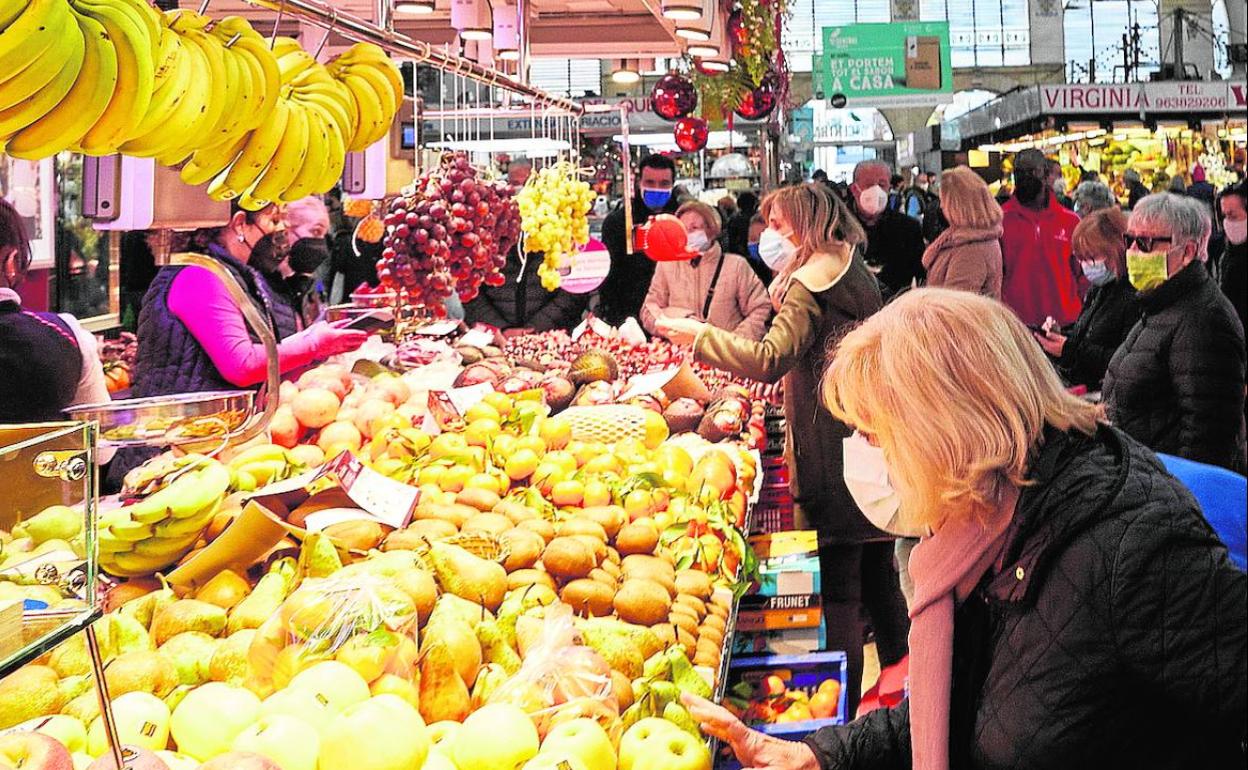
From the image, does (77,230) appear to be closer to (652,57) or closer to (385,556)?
(652,57)

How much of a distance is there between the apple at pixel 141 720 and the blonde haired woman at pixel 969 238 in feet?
17.6

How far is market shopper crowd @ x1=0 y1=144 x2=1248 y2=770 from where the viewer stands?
1641mm

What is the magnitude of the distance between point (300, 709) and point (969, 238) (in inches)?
216

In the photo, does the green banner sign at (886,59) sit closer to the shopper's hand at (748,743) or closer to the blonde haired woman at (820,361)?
the blonde haired woman at (820,361)

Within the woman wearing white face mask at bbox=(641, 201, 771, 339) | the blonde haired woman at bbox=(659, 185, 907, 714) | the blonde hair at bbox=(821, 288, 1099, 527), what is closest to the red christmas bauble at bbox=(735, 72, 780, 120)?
the woman wearing white face mask at bbox=(641, 201, 771, 339)

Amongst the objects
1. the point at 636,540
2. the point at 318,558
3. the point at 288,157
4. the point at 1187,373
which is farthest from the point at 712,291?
the point at 318,558

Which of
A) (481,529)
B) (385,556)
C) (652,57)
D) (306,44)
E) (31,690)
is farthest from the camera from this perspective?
(652,57)

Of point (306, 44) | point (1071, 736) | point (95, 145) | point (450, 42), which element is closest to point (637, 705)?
point (1071, 736)

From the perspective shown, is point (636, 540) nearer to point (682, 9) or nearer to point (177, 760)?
point (177, 760)

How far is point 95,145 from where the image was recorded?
6.17 feet

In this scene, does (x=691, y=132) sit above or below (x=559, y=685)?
above

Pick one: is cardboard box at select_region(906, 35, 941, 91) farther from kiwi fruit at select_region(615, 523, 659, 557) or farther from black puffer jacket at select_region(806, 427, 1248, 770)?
black puffer jacket at select_region(806, 427, 1248, 770)

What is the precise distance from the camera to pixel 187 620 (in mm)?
2020

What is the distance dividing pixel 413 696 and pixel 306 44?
4.09 meters
